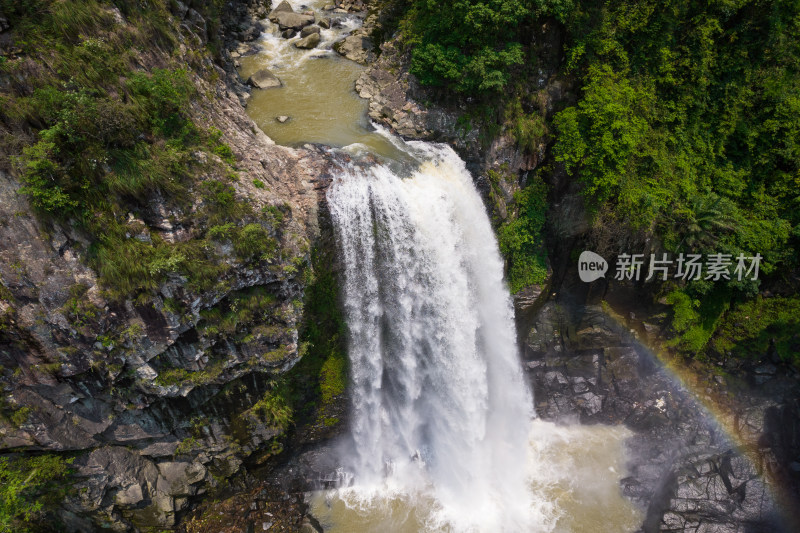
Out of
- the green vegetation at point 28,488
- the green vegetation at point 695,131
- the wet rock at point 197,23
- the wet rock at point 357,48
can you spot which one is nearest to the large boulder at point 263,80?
the wet rock at point 197,23

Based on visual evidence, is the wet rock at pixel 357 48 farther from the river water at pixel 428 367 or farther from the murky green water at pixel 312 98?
the river water at pixel 428 367

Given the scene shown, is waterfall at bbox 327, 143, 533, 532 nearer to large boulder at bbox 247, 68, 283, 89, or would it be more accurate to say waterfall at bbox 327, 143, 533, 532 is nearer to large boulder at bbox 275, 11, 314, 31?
large boulder at bbox 247, 68, 283, 89

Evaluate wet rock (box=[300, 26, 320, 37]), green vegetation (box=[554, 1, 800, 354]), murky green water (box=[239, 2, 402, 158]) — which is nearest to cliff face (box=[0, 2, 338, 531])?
murky green water (box=[239, 2, 402, 158])

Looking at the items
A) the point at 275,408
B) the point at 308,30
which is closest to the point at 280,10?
the point at 308,30

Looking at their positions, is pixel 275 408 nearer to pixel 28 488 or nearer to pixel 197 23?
pixel 28 488

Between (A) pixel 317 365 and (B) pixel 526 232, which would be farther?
(B) pixel 526 232

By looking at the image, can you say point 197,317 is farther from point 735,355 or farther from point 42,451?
point 735,355
